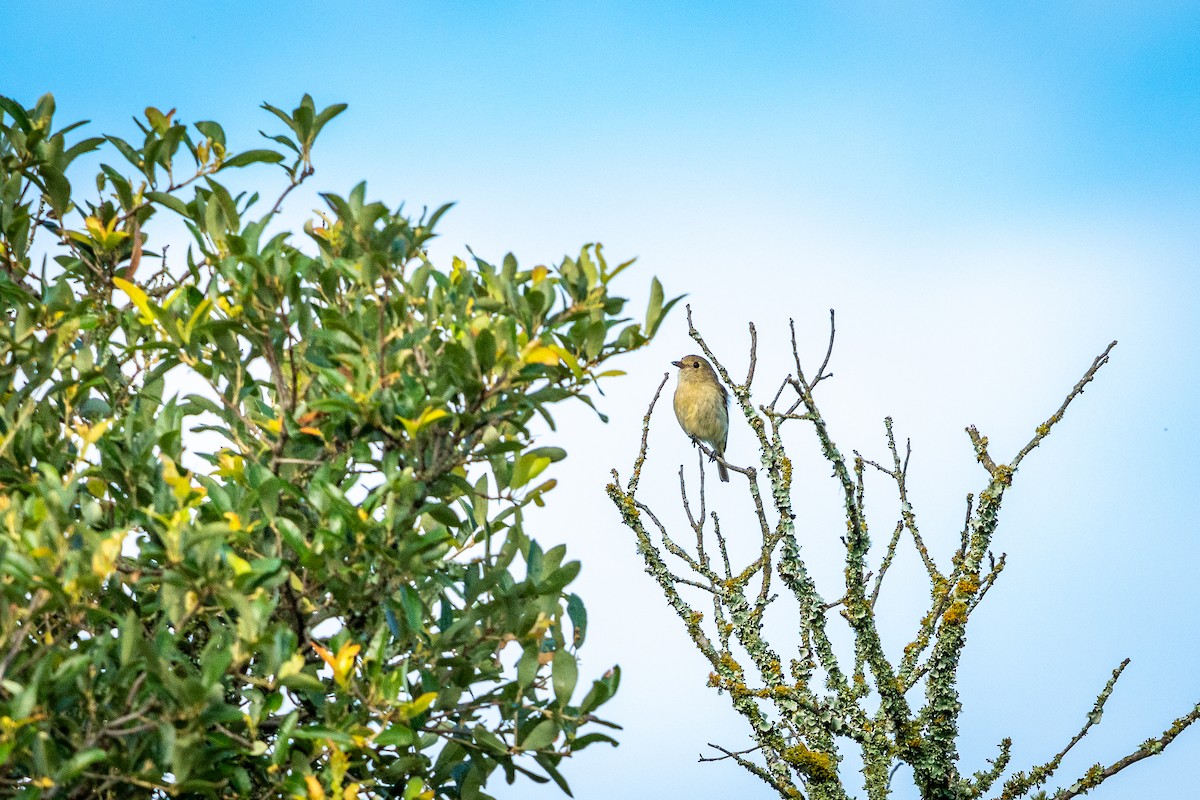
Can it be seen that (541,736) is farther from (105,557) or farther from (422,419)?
(105,557)

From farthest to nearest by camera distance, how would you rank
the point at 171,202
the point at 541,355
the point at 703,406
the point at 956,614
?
the point at 703,406
the point at 956,614
the point at 171,202
the point at 541,355

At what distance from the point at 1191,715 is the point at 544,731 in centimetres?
385

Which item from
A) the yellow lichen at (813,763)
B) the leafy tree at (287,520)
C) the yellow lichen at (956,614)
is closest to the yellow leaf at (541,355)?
the leafy tree at (287,520)

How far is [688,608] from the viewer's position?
21.8 ft

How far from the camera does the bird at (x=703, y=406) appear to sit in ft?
39.7

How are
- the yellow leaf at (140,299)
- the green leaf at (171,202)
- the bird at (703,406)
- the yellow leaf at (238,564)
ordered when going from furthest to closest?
the bird at (703,406)
the green leaf at (171,202)
the yellow leaf at (140,299)
the yellow leaf at (238,564)

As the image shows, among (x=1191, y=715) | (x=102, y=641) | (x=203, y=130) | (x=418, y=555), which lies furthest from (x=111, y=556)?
(x=1191, y=715)

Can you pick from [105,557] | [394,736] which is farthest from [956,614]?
[105,557]

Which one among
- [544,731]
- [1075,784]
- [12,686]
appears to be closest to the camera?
[12,686]

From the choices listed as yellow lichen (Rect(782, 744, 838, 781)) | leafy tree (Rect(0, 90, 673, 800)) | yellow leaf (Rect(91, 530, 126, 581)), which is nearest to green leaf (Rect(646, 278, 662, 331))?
leafy tree (Rect(0, 90, 673, 800))

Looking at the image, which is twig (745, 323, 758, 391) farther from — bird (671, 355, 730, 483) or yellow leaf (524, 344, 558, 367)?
bird (671, 355, 730, 483)

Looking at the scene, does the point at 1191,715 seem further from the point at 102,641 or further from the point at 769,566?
the point at 102,641

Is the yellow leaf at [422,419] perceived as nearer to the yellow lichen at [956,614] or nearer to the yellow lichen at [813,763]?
the yellow lichen at [813,763]

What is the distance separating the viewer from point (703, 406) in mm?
12094
